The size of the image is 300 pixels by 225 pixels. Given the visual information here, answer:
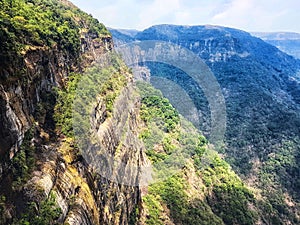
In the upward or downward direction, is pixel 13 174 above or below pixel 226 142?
above

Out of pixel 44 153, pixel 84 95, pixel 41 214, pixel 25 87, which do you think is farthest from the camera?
pixel 84 95

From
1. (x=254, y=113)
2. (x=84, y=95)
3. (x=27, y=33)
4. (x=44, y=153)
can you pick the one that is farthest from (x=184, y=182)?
(x=254, y=113)

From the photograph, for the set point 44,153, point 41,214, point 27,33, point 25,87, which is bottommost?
point 41,214

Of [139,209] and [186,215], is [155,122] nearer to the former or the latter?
[186,215]

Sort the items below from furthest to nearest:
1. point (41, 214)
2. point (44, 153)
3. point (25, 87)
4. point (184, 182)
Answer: point (184, 182) < point (44, 153) < point (25, 87) < point (41, 214)

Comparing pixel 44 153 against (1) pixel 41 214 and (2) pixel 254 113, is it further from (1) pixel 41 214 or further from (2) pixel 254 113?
(2) pixel 254 113

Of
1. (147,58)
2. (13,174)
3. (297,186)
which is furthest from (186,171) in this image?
(147,58)

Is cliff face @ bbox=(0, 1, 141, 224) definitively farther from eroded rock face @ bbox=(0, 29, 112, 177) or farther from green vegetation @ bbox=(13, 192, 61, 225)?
green vegetation @ bbox=(13, 192, 61, 225)

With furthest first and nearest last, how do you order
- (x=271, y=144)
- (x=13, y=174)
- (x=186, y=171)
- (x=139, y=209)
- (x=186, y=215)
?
1. (x=271, y=144)
2. (x=186, y=171)
3. (x=186, y=215)
4. (x=139, y=209)
5. (x=13, y=174)

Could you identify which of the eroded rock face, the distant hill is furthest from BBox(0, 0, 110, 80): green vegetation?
the distant hill

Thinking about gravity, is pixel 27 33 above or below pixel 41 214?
above

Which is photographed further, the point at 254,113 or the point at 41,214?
the point at 254,113
